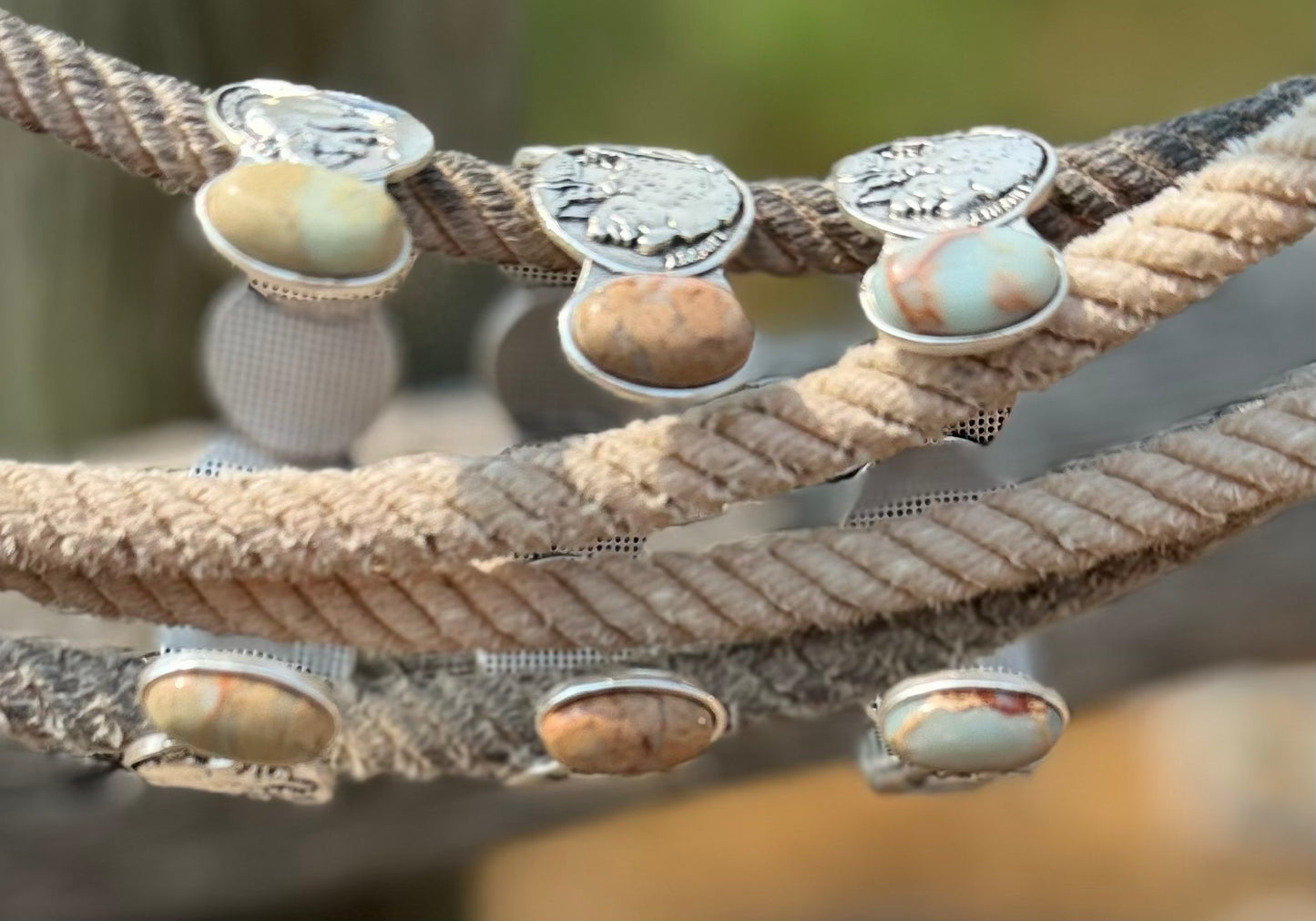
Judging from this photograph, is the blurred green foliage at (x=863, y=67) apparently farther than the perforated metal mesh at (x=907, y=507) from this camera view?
Yes

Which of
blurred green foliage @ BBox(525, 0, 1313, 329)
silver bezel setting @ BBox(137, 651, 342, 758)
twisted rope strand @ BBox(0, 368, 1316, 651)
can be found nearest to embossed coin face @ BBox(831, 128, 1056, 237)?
twisted rope strand @ BBox(0, 368, 1316, 651)

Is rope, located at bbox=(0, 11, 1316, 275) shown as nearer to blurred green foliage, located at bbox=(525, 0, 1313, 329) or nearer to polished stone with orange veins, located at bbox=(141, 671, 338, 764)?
polished stone with orange veins, located at bbox=(141, 671, 338, 764)

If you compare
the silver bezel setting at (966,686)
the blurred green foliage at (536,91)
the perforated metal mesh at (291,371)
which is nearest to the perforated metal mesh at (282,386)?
the perforated metal mesh at (291,371)

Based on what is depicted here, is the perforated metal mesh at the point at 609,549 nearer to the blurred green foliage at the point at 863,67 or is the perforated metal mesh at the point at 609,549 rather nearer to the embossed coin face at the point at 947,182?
the embossed coin face at the point at 947,182

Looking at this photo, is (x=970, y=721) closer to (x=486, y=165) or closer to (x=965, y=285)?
(x=965, y=285)

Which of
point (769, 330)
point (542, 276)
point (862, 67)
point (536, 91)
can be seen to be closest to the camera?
point (542, 276)

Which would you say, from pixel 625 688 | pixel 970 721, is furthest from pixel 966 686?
pixel 625 688
